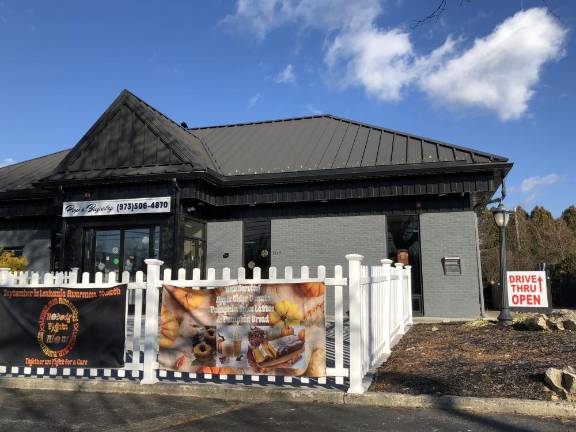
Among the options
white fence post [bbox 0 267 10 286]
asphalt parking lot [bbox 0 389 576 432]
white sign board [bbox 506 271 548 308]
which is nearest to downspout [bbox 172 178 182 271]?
white fence post [bbox 0 267 10 286]

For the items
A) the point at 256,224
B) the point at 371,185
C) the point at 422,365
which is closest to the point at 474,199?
the point at 371,185

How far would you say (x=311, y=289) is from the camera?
5.97 m

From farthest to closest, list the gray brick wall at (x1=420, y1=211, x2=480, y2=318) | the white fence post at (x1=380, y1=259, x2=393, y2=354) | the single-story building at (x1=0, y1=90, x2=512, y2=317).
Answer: the single-story building at (x1=0, y1=90, x2=512, y2=317) → the gray brick wall at (x1=420, y1=211, x2=480, y2=318) → the white fence post at (x1=380, y1=259, x2=393, y2=354)

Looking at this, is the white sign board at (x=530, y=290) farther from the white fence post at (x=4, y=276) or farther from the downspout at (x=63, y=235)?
the downspout at (x=63, y=235)

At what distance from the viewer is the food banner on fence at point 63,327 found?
6.67 metres

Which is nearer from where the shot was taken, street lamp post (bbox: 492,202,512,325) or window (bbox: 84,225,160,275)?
street lamp post (bbox: 492,202,512,325)

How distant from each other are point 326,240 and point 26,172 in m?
12.5

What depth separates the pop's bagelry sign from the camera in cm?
1427

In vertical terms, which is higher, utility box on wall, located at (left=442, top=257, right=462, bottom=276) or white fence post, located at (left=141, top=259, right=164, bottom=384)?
utility box on wall, located at (left=442, top=257, right=462, bottom=276)

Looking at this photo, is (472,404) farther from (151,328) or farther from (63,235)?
(63,235)

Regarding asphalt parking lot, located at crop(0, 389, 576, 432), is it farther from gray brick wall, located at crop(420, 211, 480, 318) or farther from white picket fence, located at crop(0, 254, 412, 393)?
gray brick wall, located at crop(420, 211, 480, 318)

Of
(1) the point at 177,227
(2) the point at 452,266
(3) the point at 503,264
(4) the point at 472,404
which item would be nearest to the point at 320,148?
(1) the point at 177,227

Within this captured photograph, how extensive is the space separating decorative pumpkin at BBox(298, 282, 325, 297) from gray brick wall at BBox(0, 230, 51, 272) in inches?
541

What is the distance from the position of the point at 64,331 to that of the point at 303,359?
3.43 m
